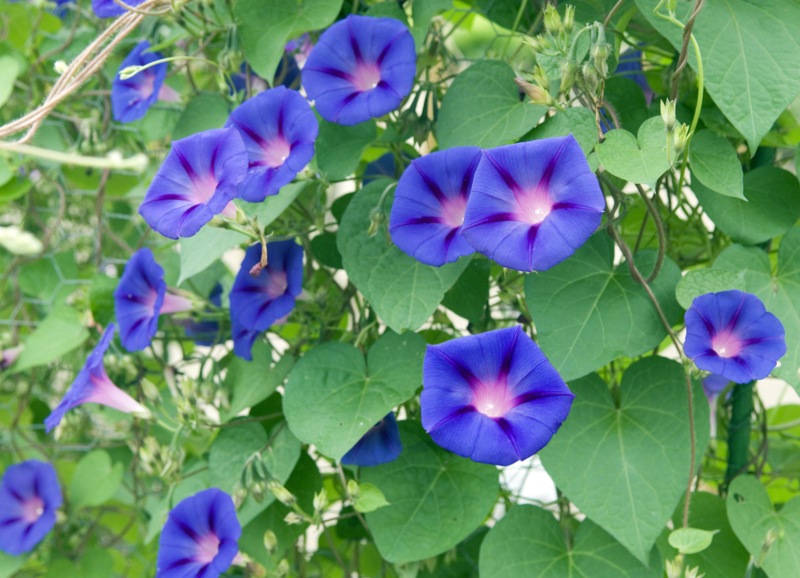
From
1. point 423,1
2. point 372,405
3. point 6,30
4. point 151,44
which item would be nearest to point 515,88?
point 423,1

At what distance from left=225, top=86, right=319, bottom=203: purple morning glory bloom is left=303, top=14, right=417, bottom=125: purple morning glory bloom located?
0.12ft

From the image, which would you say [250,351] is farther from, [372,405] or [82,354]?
[82,354]

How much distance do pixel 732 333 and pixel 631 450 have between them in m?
0.16

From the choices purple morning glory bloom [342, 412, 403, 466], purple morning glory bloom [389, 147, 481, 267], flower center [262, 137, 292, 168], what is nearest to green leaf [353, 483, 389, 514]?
purple morning glory bloom [342, 412, 403, 466]

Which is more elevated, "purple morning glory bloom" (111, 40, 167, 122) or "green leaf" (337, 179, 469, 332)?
"purple morning glory bloom" (111, 40, 167, 122)

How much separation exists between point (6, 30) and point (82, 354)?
63cm

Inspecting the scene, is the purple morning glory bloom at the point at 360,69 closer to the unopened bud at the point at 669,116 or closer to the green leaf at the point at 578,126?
the green leaf at the point at 578,126

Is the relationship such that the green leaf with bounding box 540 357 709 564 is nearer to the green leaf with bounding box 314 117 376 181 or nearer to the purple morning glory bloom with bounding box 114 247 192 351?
the green leaf with bounding box 314 117 376 181

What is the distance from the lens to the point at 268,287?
1.18 metres

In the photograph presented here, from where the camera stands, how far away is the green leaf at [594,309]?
0.95m

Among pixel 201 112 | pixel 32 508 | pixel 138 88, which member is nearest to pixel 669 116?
pixel 201 112

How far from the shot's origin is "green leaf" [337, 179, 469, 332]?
0.99m

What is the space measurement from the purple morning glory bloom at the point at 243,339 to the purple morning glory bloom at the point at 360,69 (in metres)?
0.31

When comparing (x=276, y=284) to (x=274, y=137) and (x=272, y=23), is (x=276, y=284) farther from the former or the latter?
(x=272, y=23)
